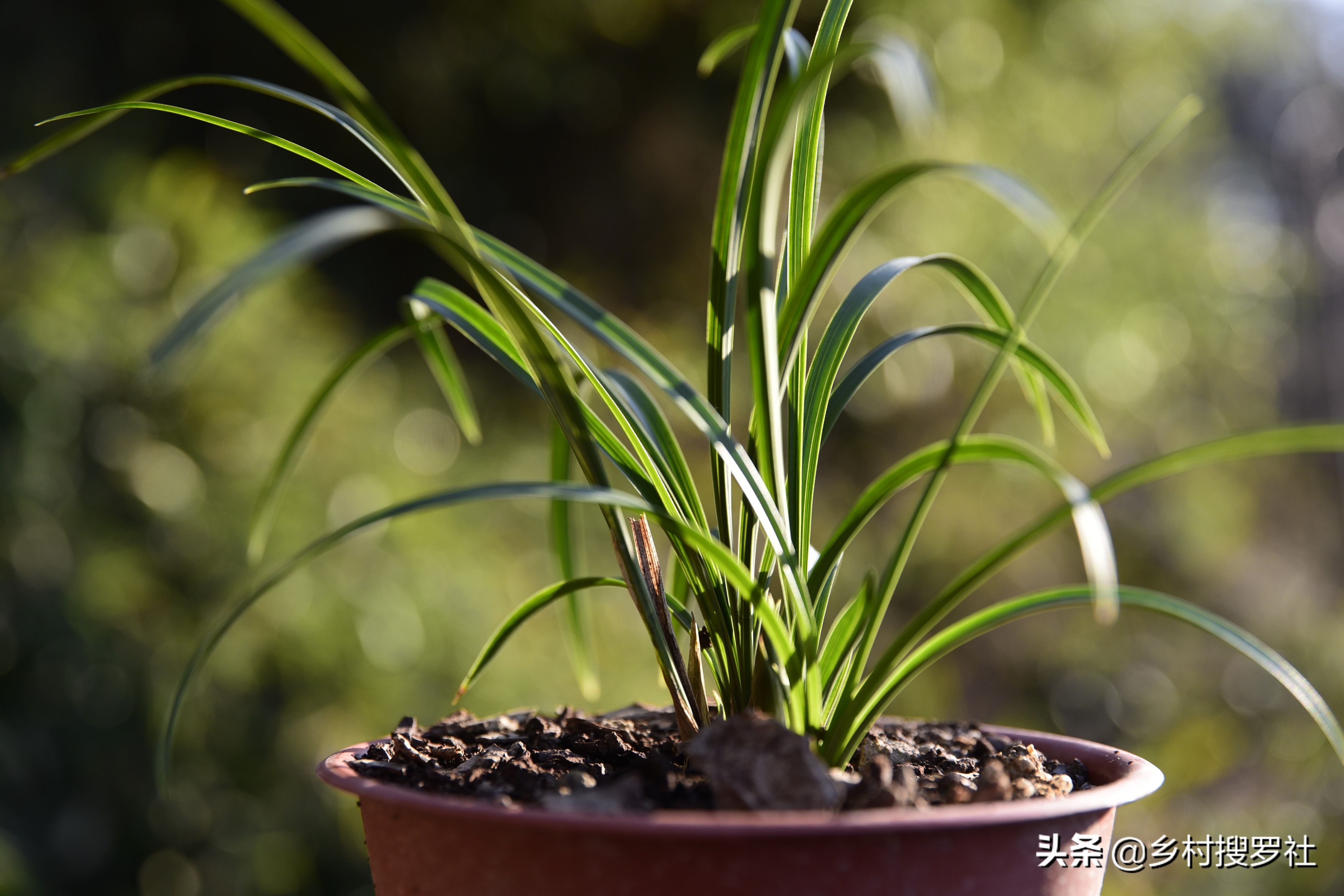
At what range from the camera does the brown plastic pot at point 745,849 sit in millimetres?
377

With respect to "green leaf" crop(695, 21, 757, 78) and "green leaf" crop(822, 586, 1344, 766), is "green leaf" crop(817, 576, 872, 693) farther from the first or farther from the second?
"green leaf" crop(695, 21, 757, 78)

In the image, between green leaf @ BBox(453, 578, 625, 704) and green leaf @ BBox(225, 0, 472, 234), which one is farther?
green leaf @ BBox(453, 578, 625, 704)

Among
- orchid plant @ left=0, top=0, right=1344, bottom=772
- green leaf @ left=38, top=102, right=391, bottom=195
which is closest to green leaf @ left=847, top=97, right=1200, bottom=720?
orchid plant @ left=0, top=0, right=1344, bottom=772

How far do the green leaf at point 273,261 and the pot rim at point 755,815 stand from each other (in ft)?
0.78

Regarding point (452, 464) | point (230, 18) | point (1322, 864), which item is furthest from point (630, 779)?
point (1322, 864)

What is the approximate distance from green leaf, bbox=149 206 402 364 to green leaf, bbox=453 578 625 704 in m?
0.26

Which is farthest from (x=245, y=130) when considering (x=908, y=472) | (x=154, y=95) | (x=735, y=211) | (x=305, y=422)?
(x=908, y=472)

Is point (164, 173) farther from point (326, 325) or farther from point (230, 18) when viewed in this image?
point (230, 18)

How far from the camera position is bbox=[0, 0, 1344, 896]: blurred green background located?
4.46 feet

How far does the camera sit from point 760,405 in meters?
0.47

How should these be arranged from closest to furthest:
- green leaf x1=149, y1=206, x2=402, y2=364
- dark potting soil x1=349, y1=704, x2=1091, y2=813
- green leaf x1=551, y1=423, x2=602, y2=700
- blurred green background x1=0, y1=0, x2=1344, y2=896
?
green leaf x1=149, y1=206, x2=402, y2=364
dark potting soil x1=349, y1=704, x2=1091, y2=813
green leaf x1=551, y1=423, x2=602, y2=700
blurred green background x1=0, y1=0, x2=1344, y2=896

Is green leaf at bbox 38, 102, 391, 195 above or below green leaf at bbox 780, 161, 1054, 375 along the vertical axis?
above

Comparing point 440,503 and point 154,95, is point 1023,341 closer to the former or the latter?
point 440,503

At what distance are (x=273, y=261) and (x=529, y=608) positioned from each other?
1.07 ft
